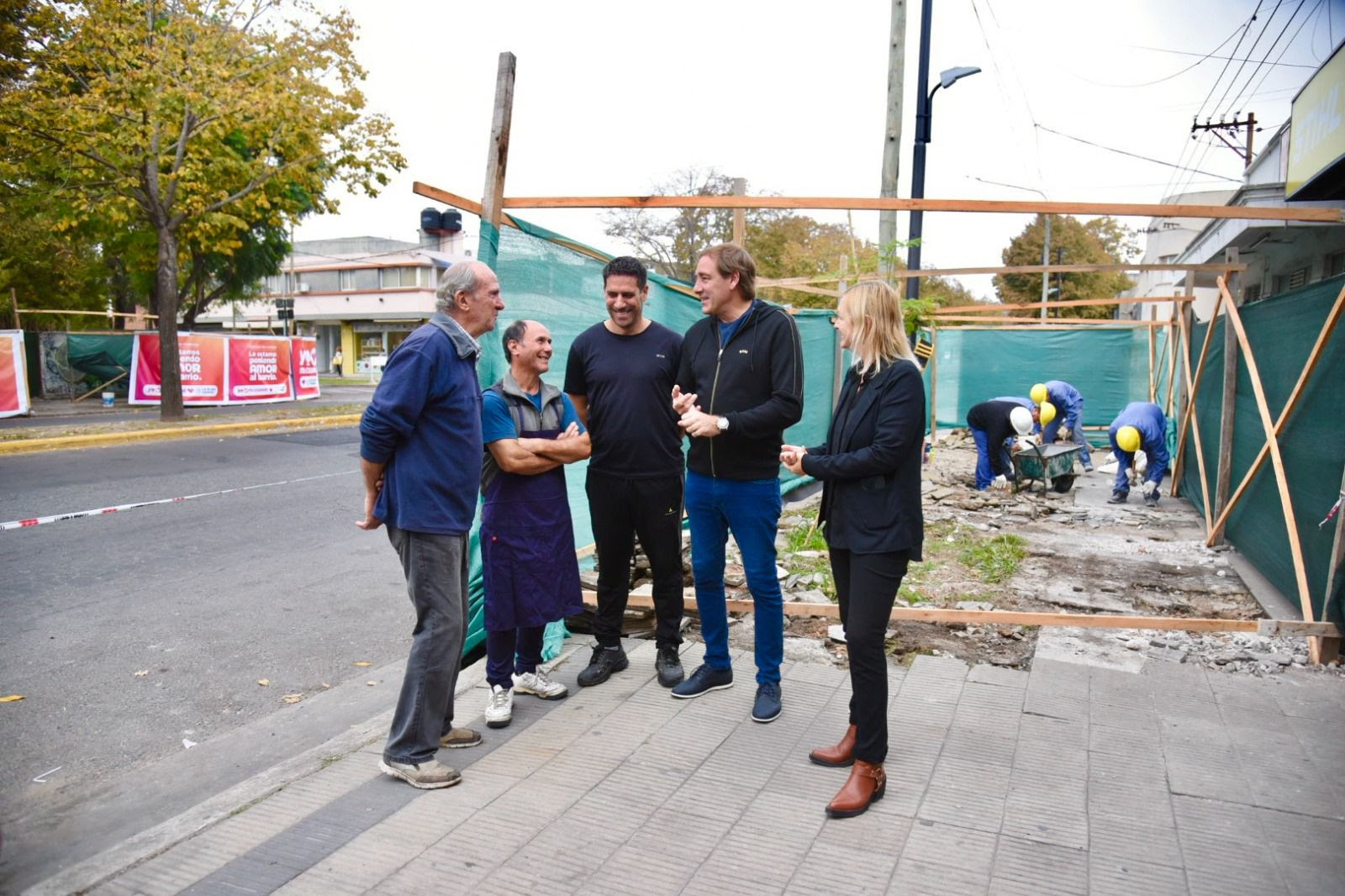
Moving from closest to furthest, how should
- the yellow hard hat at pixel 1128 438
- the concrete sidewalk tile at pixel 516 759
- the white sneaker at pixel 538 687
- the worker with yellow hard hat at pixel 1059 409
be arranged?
the concrete sidewalk tile at pixel 516 759
the white sneaker at pixel 538 687
the yellow hard hat at pixel 1128 438
the worker with yellow hard hat at pixel 1059 409

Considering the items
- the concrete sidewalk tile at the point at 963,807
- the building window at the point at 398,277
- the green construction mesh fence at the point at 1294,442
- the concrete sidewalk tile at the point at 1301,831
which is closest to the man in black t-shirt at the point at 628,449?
the concrete sidewalk tile at the point at 963,807

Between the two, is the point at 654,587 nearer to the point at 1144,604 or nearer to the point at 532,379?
the point at 532,379

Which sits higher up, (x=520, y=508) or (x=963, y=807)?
(x=520, y=508)

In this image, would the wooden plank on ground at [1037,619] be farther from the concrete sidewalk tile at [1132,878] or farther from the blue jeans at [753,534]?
the concrete sidewalk tile at [1132,878]

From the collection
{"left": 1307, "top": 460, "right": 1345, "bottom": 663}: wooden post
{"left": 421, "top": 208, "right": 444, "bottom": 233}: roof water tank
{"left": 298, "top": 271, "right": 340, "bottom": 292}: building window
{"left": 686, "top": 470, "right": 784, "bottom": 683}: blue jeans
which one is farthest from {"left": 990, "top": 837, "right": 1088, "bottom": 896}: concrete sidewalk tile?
{"left": 298, "top": 271, "right": 340, "bottom": 292}: building window

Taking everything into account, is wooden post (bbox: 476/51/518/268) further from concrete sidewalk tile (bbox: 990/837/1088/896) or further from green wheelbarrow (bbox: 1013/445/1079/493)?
green wheelbarrow (bbox: 1013/445/1079/493)

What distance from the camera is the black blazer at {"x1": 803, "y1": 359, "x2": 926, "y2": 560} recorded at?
3158mm

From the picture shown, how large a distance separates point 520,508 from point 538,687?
854 mm

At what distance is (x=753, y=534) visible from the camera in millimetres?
3912

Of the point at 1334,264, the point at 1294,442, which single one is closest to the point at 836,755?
the point at 1294,442

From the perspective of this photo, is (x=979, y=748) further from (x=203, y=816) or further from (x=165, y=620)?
(x=165, y=620)

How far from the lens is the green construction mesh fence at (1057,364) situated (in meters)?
20.5

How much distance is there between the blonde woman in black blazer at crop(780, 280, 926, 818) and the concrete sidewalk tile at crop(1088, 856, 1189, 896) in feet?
2.35

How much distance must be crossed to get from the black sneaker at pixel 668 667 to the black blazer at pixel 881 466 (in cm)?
130
